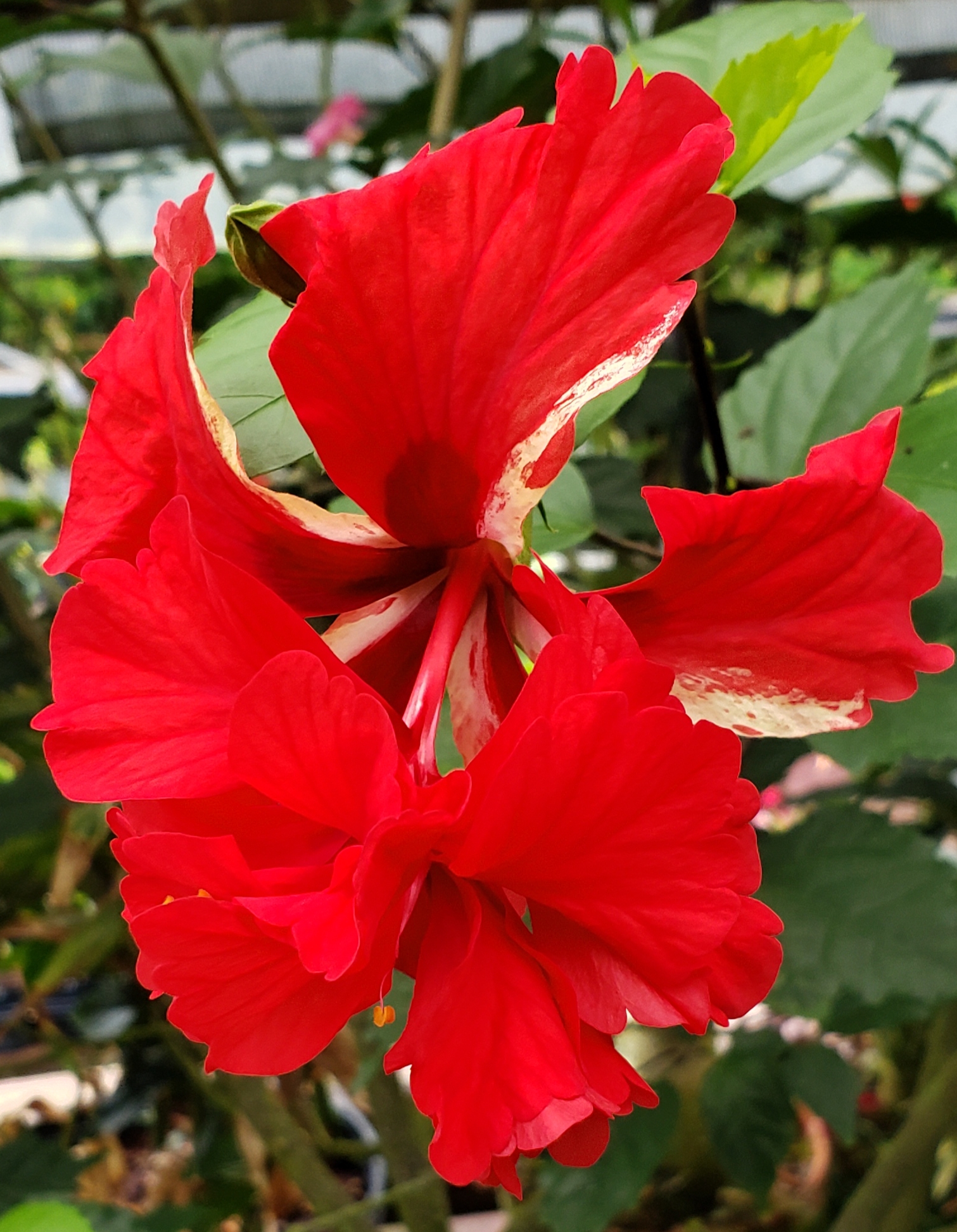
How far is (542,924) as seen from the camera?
0.79 feet

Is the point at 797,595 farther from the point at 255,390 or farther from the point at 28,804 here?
the point at 28,804

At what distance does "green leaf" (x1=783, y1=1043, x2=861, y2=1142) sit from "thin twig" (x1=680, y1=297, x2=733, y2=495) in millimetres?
545

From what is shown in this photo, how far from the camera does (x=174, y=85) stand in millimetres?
809

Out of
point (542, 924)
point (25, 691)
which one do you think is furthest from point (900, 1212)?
point (25, 691)

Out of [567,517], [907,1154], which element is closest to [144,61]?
[567,517]

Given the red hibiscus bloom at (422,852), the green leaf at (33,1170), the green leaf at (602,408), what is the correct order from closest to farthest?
the red hibiscus bloom at (422,852)
the green leaf at (602,408)
the green leaf at (33,1170)

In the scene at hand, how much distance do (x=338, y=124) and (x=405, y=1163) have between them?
1.36 m

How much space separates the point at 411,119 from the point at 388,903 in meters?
1.00

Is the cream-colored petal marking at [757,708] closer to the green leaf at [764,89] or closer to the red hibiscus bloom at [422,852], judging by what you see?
the red hibiscus bloom at [422,852]

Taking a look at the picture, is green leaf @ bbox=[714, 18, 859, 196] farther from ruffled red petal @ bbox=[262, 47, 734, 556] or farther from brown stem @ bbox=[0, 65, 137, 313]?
brown stem @ bbox=[0, 65, 137, 313]

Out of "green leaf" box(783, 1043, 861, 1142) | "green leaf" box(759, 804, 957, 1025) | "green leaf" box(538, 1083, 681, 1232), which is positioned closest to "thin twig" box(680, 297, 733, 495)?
"green leaf" box(759, 804, 957, 1025)

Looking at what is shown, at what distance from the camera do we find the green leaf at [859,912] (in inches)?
20.8

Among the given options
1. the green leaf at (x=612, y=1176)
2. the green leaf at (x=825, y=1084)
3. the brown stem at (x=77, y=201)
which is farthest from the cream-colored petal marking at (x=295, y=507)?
the brown stem at (x=77, y=201)

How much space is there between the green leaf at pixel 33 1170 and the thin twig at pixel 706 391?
2.39ft
